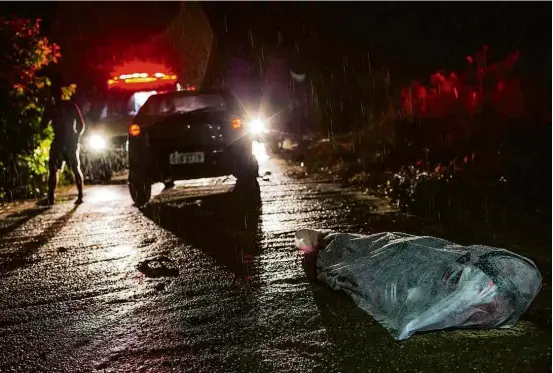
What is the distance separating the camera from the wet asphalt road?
3.03 metres

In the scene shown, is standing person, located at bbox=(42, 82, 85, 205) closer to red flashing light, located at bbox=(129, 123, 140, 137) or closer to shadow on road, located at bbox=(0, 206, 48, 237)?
shadow on road, located at bbox=(0, 206, 48, 237)

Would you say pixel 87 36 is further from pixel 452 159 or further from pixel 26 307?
pixel 26 307

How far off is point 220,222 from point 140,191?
2.18m

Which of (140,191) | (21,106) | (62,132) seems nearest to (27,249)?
(140,191)

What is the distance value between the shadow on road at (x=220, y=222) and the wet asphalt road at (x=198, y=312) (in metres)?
0.04

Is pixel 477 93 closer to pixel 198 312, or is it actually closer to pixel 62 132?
pixel 62 132

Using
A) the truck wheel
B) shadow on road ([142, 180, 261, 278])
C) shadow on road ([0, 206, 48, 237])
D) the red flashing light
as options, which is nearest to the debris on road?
shadow on road ([142, 180, 261, 278])

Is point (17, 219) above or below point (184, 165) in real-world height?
below

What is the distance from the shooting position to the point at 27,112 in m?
11.4

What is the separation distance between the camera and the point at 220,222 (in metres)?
7.23

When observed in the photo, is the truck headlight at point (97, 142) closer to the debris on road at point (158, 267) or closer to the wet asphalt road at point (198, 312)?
the wet asphalt road at point (198, 312)

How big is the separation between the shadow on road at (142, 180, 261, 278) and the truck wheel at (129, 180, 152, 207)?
151 millimetres

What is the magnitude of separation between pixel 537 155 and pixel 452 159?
277 cm

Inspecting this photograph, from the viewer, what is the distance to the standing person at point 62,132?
926 centimetres
